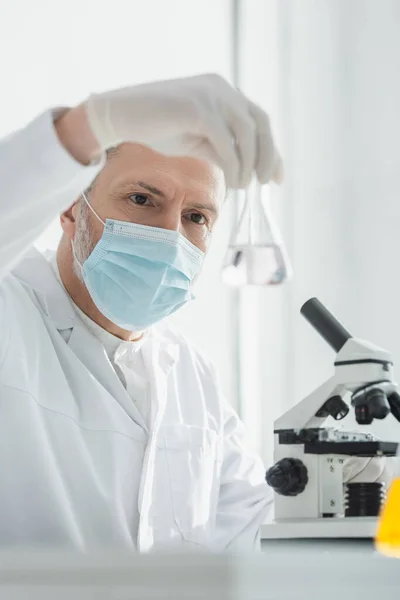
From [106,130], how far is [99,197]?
69 centimetres

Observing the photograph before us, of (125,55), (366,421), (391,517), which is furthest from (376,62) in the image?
(391,517)

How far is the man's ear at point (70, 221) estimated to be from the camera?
81.0 inches

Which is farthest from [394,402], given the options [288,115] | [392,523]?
[288,115]

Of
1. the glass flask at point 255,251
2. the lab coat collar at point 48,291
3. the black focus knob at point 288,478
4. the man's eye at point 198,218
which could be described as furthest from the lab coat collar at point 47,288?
the black focus knob at point 288,478

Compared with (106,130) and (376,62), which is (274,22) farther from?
(106,130)

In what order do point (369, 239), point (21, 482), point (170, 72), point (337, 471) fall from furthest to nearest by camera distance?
point (170, 72)
point (369, 239)
point (21, 482)
point (337, 471)

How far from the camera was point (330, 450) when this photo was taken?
56.4 inches

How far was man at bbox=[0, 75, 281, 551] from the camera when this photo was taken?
68.1 inches

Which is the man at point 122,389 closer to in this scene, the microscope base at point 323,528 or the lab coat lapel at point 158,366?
the lab coat lapel at point 158,366

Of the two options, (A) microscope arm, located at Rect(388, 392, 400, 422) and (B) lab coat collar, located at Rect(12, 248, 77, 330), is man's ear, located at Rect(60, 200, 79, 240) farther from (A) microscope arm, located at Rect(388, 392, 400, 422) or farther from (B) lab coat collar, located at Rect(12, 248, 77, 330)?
(A) microscope arm, located at Rect(388, 392, 400, 422)

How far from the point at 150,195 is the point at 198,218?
0.15 metres

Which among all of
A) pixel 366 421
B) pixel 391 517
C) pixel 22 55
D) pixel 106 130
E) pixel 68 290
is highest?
pixel 22 55

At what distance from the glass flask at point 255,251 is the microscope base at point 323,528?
40 centimetres

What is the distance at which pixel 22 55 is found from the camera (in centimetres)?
257
